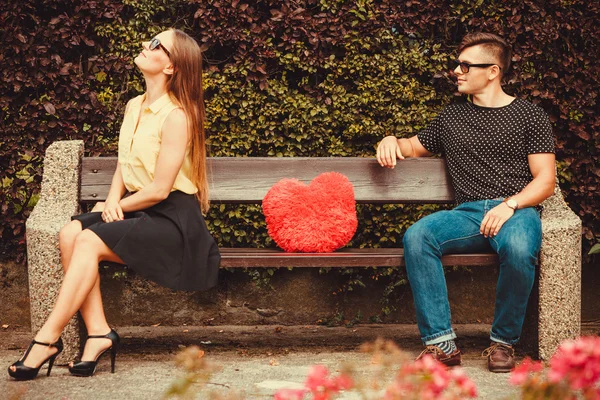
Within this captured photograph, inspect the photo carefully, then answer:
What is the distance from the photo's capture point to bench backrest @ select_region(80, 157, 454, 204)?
4656 millimetres

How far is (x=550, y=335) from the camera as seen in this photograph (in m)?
4.17

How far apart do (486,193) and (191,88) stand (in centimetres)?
170

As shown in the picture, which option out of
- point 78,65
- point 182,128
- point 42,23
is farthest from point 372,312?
point 42,23

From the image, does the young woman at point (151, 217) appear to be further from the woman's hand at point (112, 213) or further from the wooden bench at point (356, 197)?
the wooden bench at point (356, 197)

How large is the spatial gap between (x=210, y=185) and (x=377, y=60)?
55.3 inches

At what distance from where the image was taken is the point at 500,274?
3.97m

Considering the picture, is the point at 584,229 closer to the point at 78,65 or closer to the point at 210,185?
the point at 210,185

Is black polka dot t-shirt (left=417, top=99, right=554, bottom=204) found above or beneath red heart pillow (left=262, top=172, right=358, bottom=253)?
above

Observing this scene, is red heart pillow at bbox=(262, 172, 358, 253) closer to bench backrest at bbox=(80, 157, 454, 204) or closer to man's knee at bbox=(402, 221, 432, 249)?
bench backrest at bbox=(80, 157, 454, 204)

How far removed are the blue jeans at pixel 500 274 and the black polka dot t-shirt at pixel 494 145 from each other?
25 centimetres

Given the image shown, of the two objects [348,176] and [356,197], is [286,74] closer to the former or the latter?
[348,176]

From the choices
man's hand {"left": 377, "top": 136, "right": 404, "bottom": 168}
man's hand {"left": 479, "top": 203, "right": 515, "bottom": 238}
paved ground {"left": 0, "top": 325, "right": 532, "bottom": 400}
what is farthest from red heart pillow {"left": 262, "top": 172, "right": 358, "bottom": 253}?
man's hand {"left": 479, "top": 203, "right": 515, "bottom": 238}

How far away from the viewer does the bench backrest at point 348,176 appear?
183 inches

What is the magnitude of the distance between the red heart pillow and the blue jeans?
475 millimetres
